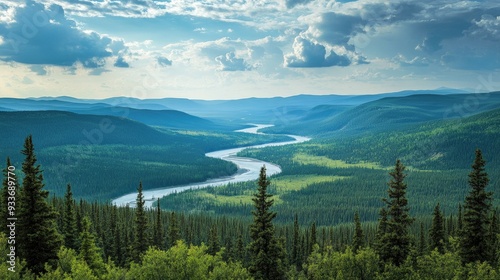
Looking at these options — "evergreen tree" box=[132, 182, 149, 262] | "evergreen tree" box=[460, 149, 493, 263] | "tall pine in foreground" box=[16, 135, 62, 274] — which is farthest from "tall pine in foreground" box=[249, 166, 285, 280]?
"evergreen tree" box=[132, 182, 149, 262]

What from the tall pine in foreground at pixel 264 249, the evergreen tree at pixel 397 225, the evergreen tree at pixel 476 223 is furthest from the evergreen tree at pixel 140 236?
the evergreen tree at pixel 476 223

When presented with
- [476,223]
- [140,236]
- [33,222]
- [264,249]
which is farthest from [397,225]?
[140,236]

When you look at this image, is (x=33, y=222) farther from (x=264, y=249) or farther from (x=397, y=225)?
(x=397, y=225)

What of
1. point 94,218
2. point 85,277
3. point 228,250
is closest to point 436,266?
point 85,277

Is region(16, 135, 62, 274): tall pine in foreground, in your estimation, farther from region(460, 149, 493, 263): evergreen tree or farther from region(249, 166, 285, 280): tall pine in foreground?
region(460, 149, 493, 263): evergreen tree

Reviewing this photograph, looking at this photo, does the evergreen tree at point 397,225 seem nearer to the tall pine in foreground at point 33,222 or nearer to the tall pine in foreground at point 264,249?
the tall pine in foreground at point 264,249

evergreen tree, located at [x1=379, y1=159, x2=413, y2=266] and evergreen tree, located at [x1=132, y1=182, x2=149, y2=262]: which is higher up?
evergreen tree, located at [x1=379, y1=159, x2=413, y2=266]
